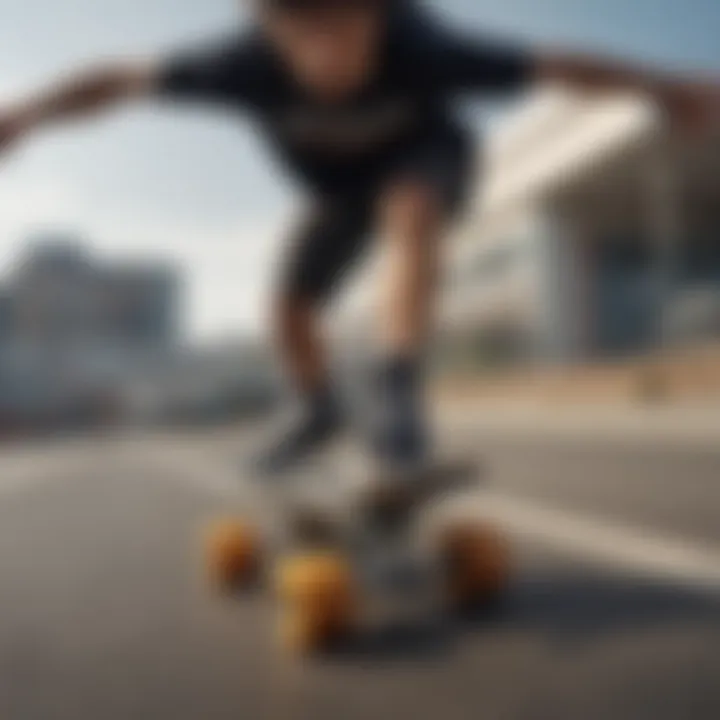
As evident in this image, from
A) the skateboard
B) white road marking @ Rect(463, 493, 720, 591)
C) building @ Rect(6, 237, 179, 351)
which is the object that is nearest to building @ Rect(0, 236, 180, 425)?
building @ Rect(6, 237, 179, 351)

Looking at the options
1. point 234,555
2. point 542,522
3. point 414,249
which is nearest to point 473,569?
point 234,555

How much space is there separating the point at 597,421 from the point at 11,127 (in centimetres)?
140

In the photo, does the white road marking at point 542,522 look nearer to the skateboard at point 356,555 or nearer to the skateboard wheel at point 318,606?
the skateboard at point 356,555

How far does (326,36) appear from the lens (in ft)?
3.96

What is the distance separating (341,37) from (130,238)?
0.33 metres

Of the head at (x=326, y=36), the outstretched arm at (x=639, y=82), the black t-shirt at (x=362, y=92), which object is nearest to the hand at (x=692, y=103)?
the outstretched arm at (x=639, y=82)

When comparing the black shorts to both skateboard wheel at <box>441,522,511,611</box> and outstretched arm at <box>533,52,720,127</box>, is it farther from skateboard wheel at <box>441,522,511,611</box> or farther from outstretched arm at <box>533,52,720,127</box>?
skateboard wheel at <box>441,522,511,611</box>

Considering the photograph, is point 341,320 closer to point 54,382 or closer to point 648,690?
point 54,382

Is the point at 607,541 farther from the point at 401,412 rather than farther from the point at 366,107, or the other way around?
the point at 366,107

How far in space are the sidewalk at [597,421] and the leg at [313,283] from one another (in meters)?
0.19

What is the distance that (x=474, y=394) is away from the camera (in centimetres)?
136

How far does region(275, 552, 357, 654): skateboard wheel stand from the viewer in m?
1.41

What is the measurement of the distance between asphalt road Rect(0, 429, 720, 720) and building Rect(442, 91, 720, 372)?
0.75ft

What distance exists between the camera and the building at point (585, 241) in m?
1.33
